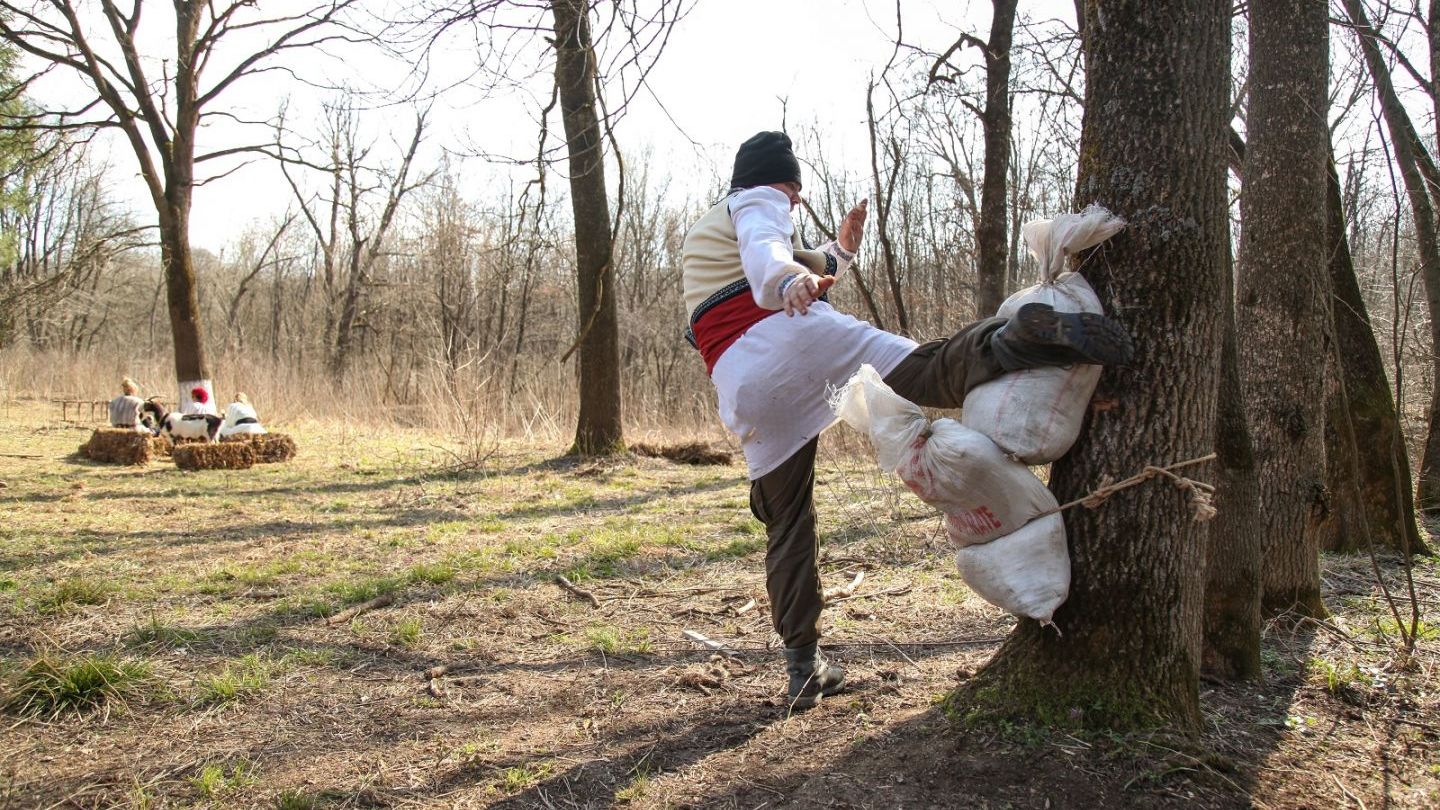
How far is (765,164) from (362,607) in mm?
2792

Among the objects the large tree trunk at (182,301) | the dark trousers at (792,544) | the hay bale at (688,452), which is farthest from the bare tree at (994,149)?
the large tree trunk at (182,301)

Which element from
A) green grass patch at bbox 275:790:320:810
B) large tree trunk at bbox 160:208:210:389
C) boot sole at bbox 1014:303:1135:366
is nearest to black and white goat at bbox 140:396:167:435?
large tree trunk at bbox 160:208:210:389

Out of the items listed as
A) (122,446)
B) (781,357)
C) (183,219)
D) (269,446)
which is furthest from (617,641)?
(183,219)

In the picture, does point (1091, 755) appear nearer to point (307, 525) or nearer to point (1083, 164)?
point (1083, 164)

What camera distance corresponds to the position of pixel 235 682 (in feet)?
9.78

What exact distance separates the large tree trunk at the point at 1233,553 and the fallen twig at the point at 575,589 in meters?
2.57

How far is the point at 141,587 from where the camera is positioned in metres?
4.19

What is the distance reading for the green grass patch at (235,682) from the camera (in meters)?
2.92

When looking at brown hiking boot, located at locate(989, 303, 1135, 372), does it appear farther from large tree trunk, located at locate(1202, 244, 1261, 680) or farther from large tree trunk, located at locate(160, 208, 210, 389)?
large tree trunk, located at locate(160, 208, 210, 389)

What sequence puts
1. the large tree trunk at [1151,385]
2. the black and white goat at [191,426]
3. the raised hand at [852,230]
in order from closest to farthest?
the large tree trunk at [1151,385], the raised hand at [852,230], the black and white goat at [191,426]

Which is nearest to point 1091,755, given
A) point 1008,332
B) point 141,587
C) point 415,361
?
point 1008,332

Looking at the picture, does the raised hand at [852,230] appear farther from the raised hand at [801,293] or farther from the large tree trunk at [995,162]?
the large tree trunk at [995,162]

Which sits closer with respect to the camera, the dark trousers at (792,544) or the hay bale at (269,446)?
the dark trousers at (792,544)

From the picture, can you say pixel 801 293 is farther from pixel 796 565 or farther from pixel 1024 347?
pixel 796 565
